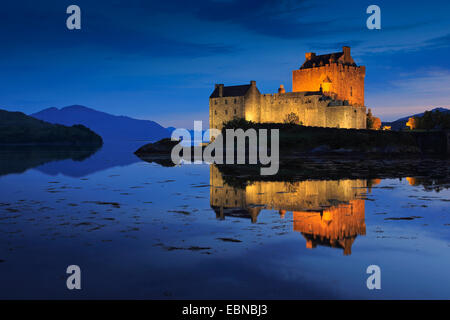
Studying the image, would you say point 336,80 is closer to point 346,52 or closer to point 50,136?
point 346,52

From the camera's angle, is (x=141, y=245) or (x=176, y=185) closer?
(x=141, y=245)

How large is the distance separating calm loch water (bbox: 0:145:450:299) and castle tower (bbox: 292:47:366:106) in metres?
51.7

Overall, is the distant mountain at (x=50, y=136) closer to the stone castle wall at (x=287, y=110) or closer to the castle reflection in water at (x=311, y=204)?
the stone castle wall at (x=287, y=110)

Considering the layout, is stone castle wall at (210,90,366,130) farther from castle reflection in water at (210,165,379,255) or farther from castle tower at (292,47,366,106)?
castle reflection in water at (210,165,379,255)

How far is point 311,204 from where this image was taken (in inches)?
563

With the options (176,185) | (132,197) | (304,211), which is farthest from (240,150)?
(304,211)

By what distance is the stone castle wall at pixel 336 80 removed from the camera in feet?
215

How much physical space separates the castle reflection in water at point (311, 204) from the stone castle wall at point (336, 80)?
4624 centimetres

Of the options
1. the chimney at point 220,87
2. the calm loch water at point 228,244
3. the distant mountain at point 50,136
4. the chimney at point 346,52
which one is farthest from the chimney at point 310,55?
the distant mountain at point 50,136

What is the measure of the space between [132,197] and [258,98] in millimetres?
49843

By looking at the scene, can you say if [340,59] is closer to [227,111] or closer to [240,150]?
[227,111]
